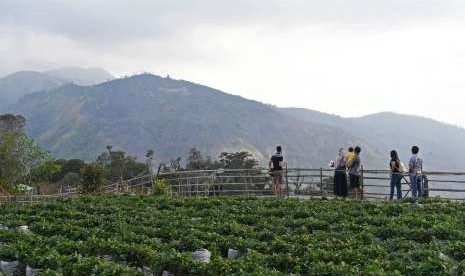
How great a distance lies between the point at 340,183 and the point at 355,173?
845mm

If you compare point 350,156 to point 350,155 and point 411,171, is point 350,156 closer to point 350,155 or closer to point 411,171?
point 350,155

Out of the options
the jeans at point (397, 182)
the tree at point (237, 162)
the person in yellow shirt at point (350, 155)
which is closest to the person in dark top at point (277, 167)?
the person in yellow shirt at point (350, 155)

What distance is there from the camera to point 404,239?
13422 mm

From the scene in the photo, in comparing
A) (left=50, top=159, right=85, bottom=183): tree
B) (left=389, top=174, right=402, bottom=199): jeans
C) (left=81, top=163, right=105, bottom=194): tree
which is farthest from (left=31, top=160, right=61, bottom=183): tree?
(left=389, top=174, right=402, bottom=199): jeans

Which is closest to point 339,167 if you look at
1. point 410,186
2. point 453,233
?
point 410,186

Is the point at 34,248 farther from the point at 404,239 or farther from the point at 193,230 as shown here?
the point at 404,239

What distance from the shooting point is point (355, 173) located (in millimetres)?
24500

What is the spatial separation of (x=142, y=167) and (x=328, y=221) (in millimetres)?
65081

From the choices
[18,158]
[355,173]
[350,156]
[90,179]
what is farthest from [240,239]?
[18,158]

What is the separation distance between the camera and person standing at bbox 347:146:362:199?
80.6 ft

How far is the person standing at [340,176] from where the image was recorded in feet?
81.7

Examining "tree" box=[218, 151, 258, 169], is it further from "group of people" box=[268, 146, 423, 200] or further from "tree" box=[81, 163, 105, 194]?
"group of people" box=[268, 146, 423, 200]

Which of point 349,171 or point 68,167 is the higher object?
point 68,167

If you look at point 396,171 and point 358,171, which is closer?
point 396,171
